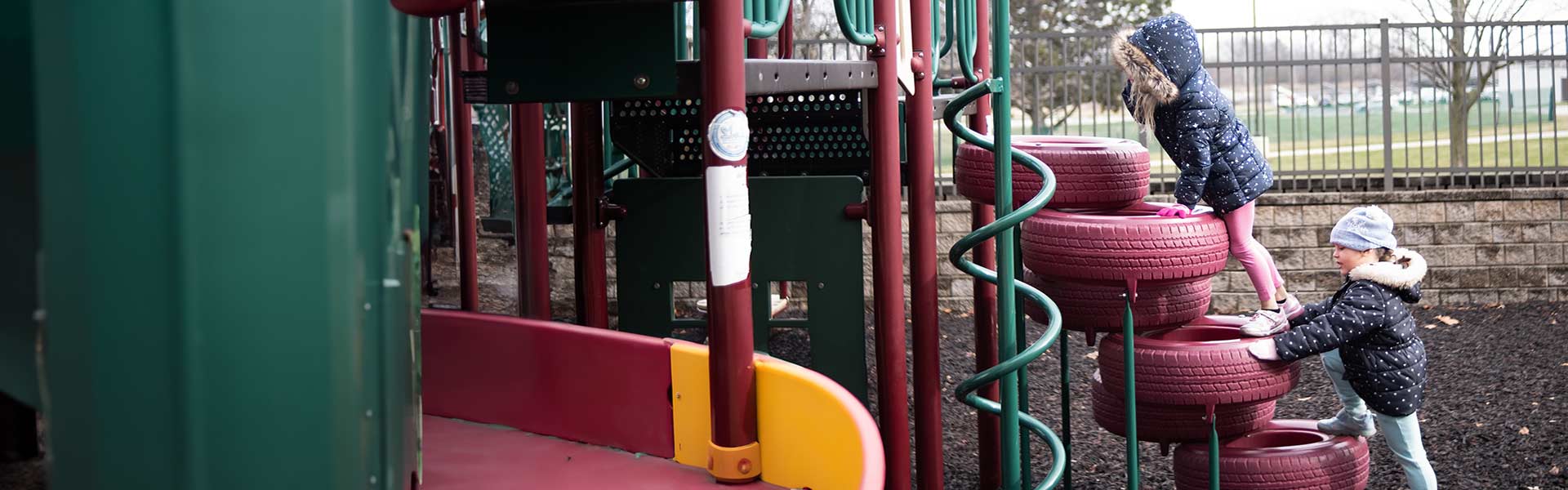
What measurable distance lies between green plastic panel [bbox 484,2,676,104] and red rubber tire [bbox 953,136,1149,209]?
1870 mm

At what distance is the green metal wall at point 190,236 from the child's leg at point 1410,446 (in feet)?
14.3

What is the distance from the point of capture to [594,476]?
2818 millimetres

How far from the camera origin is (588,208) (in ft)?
15.6

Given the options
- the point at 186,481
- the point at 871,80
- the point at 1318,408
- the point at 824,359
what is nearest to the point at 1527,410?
the point at 1318,408

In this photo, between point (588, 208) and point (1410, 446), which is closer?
point (1410, 446)

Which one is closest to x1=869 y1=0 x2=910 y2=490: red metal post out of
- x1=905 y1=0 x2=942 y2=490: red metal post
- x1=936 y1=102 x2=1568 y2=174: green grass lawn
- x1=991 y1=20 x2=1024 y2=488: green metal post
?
x1=905 y1=0 x2=942 y2=490: red metal post

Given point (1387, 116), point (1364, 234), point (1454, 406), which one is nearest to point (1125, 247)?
point (1364, 234)

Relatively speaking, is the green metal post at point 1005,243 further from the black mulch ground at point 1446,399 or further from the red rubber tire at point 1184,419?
the black mulch ground at point 1446,399

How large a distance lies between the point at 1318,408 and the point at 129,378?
717 centimetres

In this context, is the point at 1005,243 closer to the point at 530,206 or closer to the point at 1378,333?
the point at 530,206

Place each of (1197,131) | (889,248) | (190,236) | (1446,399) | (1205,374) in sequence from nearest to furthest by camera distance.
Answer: (190,236) → (889,248) → (1205,374) → (1197,131) → (1446,399)

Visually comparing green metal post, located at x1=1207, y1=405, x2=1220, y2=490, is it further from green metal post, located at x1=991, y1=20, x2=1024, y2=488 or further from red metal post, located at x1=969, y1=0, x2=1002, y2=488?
green metal post, located at x1=991, y1=20, x2=1024, y2=488

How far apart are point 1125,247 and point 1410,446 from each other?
1.36 metres

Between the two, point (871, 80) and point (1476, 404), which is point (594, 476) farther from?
point (1476, 404)
